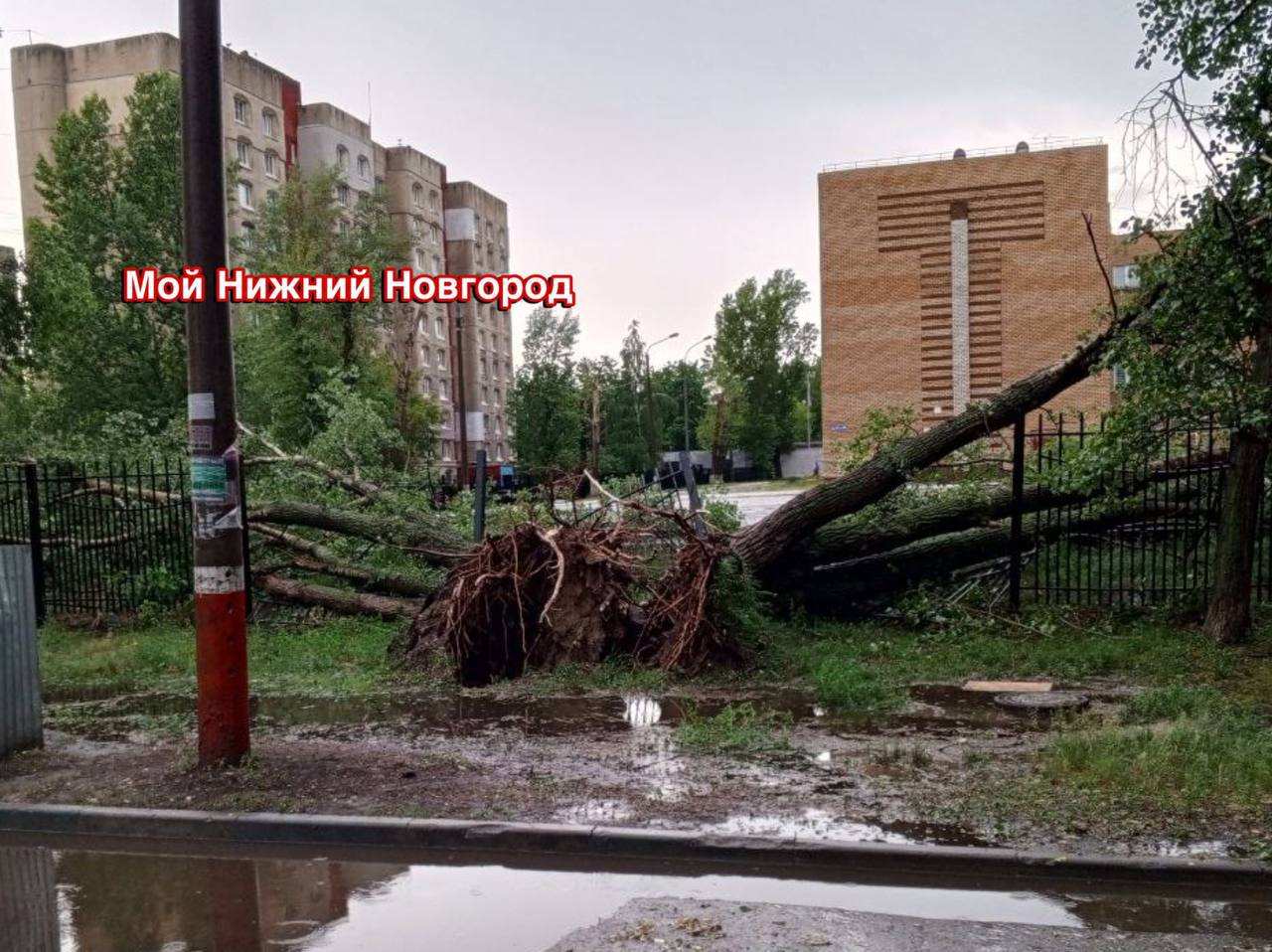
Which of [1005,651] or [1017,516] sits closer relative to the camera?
[1005,651]

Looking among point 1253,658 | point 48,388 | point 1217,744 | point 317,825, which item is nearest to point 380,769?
point 317,825

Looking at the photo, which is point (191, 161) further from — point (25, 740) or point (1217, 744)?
point (1217, 744)

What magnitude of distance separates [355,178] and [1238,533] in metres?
67.5

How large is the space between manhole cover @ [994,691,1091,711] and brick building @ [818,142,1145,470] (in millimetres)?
33639

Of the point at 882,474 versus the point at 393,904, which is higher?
the point at 882,474

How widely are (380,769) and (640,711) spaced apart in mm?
2321

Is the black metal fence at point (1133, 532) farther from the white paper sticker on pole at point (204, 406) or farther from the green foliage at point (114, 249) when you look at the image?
the green foliage at point (114, 249)

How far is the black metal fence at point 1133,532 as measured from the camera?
10.7m

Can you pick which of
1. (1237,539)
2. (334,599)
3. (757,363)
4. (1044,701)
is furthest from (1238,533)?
(757,363)

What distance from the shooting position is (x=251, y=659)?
11070 mm

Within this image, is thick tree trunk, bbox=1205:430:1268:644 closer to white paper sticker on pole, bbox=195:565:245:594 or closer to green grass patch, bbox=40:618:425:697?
green grass patch, bbox=40:618:425:697

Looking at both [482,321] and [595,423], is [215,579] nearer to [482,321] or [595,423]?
[595,423]

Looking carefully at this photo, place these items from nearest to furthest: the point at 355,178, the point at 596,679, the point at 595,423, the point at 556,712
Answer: the point at 556,712 < the point at 596,679 < the point at 595,423 < the point at 355,178

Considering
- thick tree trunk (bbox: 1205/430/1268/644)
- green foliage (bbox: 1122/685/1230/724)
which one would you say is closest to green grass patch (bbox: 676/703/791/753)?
green foliage (bbox: 1122/685/1230/724)
